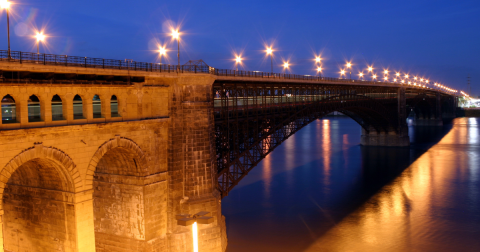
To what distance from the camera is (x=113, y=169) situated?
2545 centimetres

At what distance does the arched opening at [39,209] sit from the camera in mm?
20609

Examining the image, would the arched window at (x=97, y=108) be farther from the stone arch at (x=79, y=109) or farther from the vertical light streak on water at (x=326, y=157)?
the vertical light streak on water at (x=326, y=157)

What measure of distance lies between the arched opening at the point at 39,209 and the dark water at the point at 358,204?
41.2 feet

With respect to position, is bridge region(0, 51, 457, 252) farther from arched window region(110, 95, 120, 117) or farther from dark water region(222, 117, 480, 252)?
dark water region(222, 117, 480, 252)

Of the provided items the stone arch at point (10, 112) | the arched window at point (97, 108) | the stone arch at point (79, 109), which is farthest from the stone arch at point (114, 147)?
the stone arch at point (10, 112)

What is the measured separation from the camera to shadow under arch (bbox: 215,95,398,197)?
33219mm

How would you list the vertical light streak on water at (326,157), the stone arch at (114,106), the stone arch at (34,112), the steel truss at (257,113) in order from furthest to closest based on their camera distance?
1. the vertical light streak on water at (326,157)
2. the steel truss at (257,113)
3. the stone arch at (114,106)
4. the stone arch at (34,112)

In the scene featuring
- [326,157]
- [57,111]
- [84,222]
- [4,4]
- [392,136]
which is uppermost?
[4,4]

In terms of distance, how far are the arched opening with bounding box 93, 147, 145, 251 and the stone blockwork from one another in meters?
0.06

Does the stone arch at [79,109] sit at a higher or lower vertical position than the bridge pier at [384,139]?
higher

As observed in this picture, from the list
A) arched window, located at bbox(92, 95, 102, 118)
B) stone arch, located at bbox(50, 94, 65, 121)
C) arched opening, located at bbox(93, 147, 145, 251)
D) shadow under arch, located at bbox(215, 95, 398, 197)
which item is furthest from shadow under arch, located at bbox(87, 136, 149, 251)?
shadow under arch, located at bbox(215, 95, 398, 197)

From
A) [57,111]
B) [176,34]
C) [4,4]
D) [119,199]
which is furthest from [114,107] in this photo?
[4,4]

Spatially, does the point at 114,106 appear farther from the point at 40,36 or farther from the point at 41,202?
the point at 41,202

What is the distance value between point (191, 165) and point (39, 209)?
918cm
